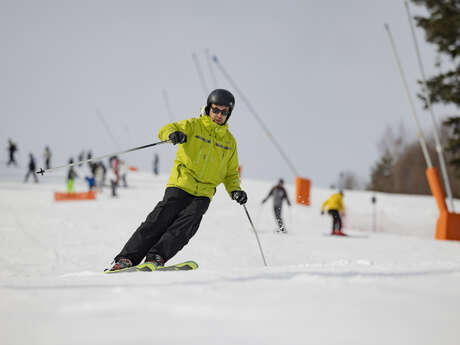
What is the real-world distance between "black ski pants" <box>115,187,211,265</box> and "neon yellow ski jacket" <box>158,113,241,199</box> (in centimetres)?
10

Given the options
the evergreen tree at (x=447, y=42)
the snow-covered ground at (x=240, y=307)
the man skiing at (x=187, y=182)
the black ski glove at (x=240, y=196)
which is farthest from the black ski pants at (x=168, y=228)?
the evergreen tree at (x=447, y=42)

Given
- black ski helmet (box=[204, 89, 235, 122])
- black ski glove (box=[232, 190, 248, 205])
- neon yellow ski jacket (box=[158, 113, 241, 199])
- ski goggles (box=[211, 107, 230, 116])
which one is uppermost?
black ski helmet (box=[204, 89, 235, 122])

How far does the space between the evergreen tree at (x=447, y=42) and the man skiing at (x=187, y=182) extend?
1475 cm

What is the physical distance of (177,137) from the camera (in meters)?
3.36

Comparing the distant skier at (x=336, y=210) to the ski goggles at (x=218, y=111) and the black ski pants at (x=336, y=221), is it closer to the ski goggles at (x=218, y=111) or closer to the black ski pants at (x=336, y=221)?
the black ski pants at (x=336, y=221)

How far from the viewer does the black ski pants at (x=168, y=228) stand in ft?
11.3

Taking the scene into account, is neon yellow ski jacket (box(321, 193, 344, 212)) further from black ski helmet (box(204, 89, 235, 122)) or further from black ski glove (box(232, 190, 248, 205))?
black ski helmet (box(204, 89, 235, 122))

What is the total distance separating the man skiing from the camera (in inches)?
136

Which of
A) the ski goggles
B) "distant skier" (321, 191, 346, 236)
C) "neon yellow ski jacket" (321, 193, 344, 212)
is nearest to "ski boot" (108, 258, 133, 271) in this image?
the ski goggles

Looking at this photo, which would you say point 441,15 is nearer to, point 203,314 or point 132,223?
point 132,223

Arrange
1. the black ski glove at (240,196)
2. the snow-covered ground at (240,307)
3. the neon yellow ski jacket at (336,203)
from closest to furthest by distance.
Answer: the snow-covered ground at (240,307) → the black ski glove at (240,196) → the neon yellow ski jacket at (336,203)

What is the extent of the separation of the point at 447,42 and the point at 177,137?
1588 centimetres

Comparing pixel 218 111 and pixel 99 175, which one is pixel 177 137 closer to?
pixel 218 111

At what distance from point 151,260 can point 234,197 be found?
109 centimetres
